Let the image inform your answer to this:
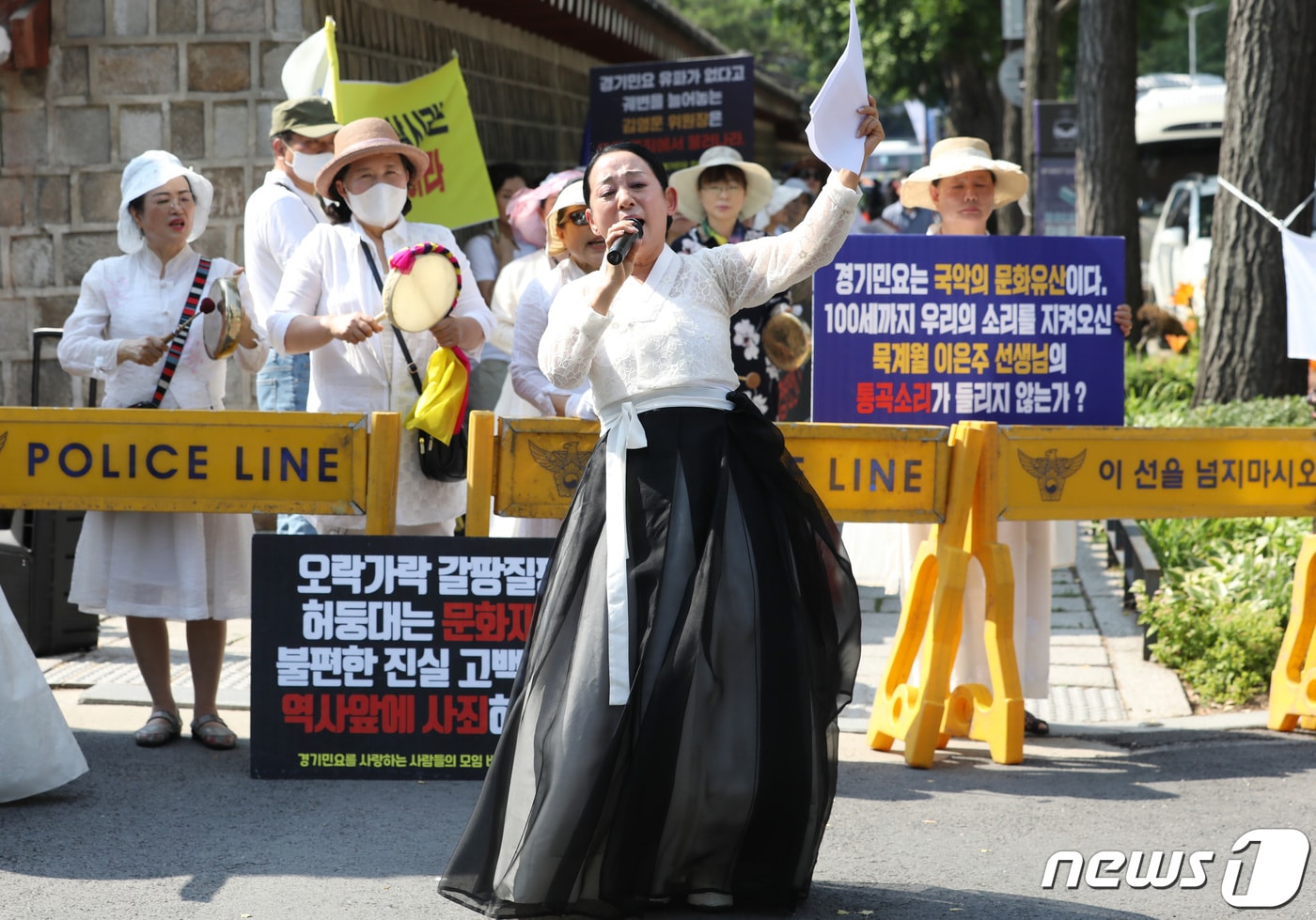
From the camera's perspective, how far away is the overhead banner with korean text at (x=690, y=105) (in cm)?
1203

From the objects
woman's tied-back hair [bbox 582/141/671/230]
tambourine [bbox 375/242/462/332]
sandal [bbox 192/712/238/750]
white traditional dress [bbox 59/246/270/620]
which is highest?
woman's tied-back hair [bbox 582/141/671/230]

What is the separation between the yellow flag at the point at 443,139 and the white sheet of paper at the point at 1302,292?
4224mm

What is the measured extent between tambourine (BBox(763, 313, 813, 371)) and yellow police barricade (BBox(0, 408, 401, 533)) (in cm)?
212

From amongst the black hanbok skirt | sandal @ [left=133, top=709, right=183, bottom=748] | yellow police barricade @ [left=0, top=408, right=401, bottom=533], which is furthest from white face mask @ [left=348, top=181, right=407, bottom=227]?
the black hanbok skirt

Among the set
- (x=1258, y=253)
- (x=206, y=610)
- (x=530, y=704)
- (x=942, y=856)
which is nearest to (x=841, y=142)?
(x=530, y=704)

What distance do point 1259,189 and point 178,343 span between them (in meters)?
7.87

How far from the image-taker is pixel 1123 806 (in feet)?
18.1

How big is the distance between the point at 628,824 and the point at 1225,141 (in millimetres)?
9024

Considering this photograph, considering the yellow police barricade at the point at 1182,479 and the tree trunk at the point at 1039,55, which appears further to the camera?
the tree trunk at the point at 1039,55

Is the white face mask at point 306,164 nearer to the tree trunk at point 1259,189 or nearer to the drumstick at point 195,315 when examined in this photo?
the drumstick at point 195,315

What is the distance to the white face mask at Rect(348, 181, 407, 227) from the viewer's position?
614 centimetres

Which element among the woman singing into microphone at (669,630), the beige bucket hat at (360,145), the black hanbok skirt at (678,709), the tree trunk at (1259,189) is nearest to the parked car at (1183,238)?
the tree trunk at (1259,189)

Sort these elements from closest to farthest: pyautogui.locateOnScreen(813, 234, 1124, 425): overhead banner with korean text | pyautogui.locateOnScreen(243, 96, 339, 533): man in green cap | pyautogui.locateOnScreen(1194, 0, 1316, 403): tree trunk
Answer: pyautogui.locateOnScreen(813, 234, 1124, 425): overhead banner with korean text < pyautogui.locateOnScreen(243, 96, 339, 533): man in green cap < pyautogui.locateOnScreen(1194, 0, 1316, 403): tree trunk

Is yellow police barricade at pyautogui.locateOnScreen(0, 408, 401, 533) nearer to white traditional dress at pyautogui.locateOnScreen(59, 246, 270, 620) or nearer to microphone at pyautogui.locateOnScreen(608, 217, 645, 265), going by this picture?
white traditional dress at pyautogui.locateOnScreen(59, 246, 270, 620)
